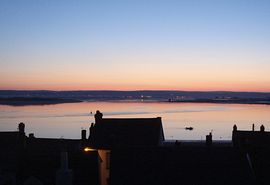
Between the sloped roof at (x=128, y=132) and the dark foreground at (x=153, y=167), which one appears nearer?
the dark foreground at (x=153, y=167)

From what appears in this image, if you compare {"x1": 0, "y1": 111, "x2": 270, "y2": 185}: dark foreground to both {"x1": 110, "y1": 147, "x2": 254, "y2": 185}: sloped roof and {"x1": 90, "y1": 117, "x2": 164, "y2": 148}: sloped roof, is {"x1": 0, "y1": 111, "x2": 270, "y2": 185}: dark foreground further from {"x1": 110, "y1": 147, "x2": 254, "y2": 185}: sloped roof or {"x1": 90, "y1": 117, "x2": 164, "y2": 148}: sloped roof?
{"x1": 90, "y1": 117, "x2": 164, "y2": 148}: sloped roof

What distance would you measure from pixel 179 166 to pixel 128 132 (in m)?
17.7

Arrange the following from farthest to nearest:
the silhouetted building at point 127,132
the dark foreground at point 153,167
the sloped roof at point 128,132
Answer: the sloped roof at point 128,132 < the silhouetted building at point 127,132 < the dark foreground at point 153,167

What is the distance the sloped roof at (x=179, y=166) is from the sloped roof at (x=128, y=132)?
14.6 meters

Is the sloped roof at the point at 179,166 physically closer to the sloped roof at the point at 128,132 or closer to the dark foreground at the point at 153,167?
the dark foreground at the point at 153,167

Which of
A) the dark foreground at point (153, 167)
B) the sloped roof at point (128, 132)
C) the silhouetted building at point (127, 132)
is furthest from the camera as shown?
the sloped roof at point (128, 132)

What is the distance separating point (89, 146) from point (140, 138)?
508 centimetres

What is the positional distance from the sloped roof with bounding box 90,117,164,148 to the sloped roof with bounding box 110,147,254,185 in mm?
14577

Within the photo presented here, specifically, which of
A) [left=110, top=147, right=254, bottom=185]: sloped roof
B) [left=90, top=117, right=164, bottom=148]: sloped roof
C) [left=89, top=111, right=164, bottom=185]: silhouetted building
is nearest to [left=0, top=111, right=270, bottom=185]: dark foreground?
[left=110, top=147, right=254, bottom=185]: sloped roof

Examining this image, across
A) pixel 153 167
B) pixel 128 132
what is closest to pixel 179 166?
pixel 153 167

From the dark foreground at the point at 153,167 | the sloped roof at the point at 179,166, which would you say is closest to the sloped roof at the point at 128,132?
the dark foreground at the point at 153,167

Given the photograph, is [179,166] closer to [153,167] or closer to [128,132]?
[153,167]

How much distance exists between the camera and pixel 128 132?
4616 centimetres

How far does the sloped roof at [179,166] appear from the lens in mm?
28141
